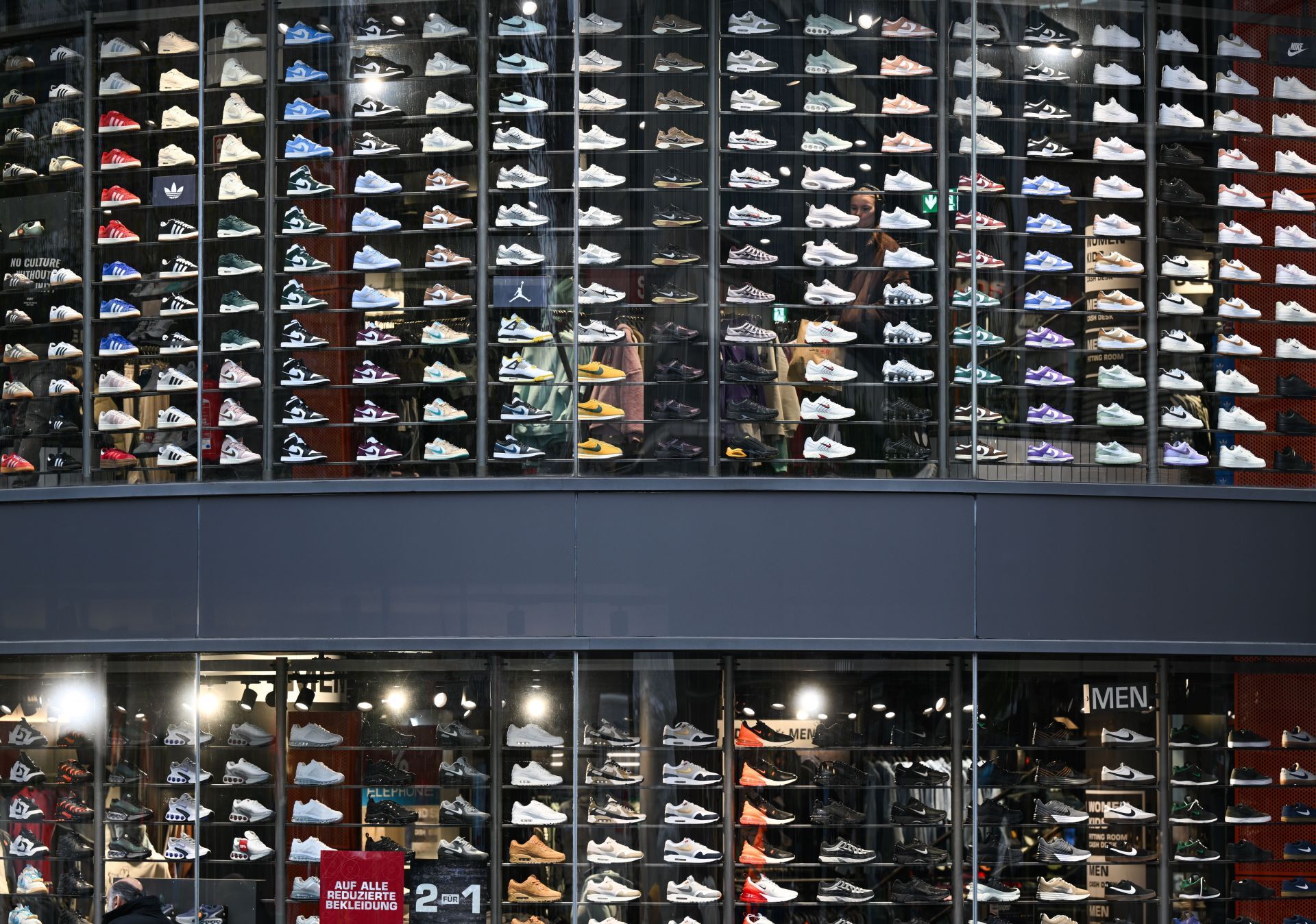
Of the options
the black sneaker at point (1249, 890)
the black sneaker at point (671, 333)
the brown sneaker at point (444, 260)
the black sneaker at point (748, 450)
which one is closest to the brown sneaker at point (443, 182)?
the brown sneaker at point (444, 260)

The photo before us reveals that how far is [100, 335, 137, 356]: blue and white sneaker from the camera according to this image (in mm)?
9844

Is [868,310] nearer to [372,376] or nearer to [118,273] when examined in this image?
[372,376]

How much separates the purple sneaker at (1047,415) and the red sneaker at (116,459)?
21.9ft

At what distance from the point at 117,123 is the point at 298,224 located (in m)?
1.75

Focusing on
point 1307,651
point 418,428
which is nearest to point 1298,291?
point 1307,651

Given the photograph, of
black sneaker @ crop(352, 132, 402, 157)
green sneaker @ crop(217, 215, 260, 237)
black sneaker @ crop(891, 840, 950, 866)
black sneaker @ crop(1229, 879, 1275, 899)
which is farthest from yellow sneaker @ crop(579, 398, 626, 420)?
black sneaker @ crop(1229, 879, 1275, 899)

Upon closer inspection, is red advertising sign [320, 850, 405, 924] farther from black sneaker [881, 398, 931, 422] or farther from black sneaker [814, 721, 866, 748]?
black sneaker [881, 398, 931, 422]

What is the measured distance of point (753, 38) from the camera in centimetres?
947

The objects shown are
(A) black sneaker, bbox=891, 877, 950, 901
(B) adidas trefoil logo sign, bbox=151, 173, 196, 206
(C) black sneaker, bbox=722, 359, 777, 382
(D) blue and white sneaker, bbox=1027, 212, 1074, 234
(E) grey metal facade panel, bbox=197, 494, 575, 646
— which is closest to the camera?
(A) black sneaker, bbox=891, 877, 950, 901

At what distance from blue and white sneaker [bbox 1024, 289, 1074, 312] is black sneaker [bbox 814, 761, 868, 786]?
3617 millimetres

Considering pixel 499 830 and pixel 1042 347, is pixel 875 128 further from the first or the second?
pixel 499 830

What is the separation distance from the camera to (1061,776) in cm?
912

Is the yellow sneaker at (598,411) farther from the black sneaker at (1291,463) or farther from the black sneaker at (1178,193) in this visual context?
the black sneaker at (1291,463)

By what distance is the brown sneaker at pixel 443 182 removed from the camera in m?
9.58
